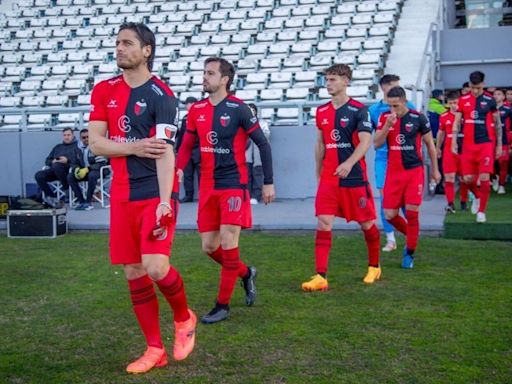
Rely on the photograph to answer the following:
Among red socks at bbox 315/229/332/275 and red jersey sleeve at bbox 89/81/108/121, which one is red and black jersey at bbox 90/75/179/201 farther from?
red socks at bbox 315/229/332/275

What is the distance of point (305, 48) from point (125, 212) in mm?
15458

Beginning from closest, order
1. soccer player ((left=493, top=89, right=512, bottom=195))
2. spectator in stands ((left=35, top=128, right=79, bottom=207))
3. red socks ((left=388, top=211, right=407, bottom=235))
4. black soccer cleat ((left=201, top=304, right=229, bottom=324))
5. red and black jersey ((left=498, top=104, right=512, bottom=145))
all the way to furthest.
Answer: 1. black soccer cleat ((left=201, top=304, right=229, bottom=324))
2. red socks ((left=388, top=211, right=407, bottom=235))
3. spectator in stands ((left=35, top=128, right=79, bottom=207))
4. soccer player ((left=493, top=89, right=512, bottom=195))
5. red and black jersey ((left=498, top=104, right=512, bottom=145))

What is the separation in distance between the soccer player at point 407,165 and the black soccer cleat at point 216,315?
8.95 ft

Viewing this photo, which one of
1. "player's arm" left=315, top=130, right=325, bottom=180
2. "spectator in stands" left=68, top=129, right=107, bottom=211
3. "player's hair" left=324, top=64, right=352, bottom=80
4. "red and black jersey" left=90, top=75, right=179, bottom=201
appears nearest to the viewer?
"red and black jersey" left=90, top=75, right=179, bottom=201

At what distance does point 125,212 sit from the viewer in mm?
4785

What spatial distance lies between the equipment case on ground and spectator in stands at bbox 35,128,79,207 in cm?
281

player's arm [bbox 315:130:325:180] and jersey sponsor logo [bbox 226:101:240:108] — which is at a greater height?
jersey sponsor logo [bbox 226:101:240:108]

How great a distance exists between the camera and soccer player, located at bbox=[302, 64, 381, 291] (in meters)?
7.17

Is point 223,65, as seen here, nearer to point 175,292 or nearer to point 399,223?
point 175,292

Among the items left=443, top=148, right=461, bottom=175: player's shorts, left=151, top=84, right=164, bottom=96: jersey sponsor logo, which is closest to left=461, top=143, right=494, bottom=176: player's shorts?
left=443, top=148, right=461, bottom=175: player's shorts

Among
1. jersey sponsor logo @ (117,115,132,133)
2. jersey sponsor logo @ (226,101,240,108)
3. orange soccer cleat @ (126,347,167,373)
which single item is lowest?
orange soccer cleat @ (126,347,167,373)

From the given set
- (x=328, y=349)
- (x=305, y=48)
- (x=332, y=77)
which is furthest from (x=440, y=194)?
(x=328, y=349)

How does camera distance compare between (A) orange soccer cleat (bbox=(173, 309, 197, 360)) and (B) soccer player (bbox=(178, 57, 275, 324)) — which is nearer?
(A) orange soccer cleat (bbox=(173, 309, 197, 360))

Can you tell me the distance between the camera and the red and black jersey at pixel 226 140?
20.6ft
